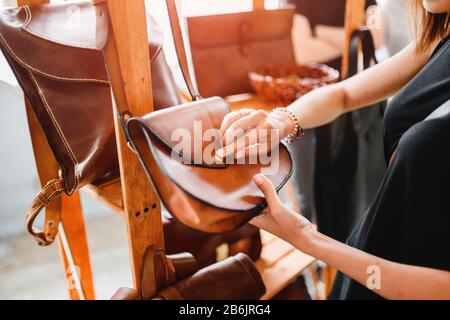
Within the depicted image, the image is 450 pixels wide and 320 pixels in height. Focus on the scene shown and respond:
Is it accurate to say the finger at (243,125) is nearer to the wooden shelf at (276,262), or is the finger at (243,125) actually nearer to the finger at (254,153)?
the finger at (254,153)


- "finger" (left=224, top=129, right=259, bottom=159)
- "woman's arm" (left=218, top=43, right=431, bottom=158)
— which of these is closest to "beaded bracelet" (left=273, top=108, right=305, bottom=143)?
"woman's arm" (left=218, top=43, right=431, bottom=158)

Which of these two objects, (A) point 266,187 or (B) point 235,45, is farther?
(B) point 235,45

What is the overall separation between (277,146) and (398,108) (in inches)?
9.3

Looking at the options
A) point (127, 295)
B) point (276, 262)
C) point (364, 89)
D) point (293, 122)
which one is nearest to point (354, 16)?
point (364, 89)

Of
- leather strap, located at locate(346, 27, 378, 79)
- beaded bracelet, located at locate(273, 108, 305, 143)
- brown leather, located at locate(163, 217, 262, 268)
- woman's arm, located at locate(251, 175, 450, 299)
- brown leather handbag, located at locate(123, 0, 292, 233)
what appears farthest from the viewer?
leather strap, located at locate(346, 27, 378, 79)

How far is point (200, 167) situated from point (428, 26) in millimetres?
478

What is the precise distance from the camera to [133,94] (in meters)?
0.44

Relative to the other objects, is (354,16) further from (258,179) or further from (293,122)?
(258,179)

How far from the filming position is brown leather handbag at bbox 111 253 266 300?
1.78ft

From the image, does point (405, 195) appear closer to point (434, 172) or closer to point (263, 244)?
point (434, 172)

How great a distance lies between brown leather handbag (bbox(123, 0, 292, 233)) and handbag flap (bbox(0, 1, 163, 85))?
5.3 inches

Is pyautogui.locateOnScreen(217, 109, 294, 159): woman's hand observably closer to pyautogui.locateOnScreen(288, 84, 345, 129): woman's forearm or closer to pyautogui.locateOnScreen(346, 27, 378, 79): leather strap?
pyautogui.locateOnScreen(288, 84, 345, 129): woman's forearm

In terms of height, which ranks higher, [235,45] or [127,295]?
[235,45]

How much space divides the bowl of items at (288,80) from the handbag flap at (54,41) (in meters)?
0.52
